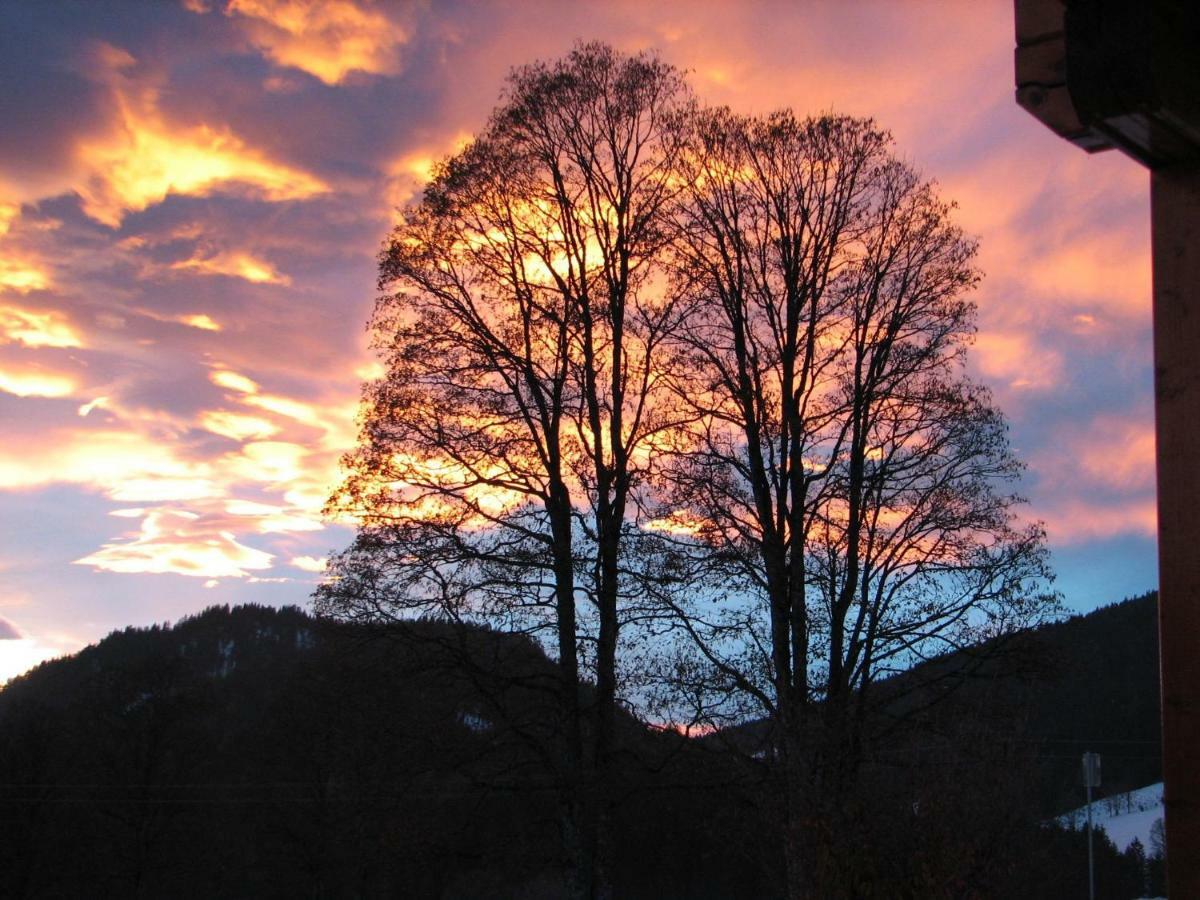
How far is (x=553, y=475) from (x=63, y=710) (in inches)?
1448

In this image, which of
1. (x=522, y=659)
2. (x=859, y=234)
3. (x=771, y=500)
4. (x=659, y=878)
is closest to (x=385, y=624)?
(x=522, y=659)

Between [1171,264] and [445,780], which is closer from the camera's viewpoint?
[1171,264]

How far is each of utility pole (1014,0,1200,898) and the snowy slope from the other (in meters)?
109

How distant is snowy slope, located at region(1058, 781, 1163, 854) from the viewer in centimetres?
10181

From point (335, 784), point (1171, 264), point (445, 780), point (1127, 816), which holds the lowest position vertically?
point (1127, 816)

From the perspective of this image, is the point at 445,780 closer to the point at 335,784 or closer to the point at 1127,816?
the point at 335,784

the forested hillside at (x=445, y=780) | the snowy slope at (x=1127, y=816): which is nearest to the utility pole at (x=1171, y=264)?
the forested hillside at (x=445, y=780)

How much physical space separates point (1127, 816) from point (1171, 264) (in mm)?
129205

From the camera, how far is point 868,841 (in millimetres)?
10273

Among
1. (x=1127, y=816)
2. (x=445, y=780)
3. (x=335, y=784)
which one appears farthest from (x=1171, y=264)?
(x=1127, y=816)

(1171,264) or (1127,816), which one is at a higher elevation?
(1171,264)

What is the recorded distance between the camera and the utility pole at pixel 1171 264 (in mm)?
2221

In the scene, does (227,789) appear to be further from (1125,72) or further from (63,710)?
(1125,72)

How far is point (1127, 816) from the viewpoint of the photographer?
113875 mm
